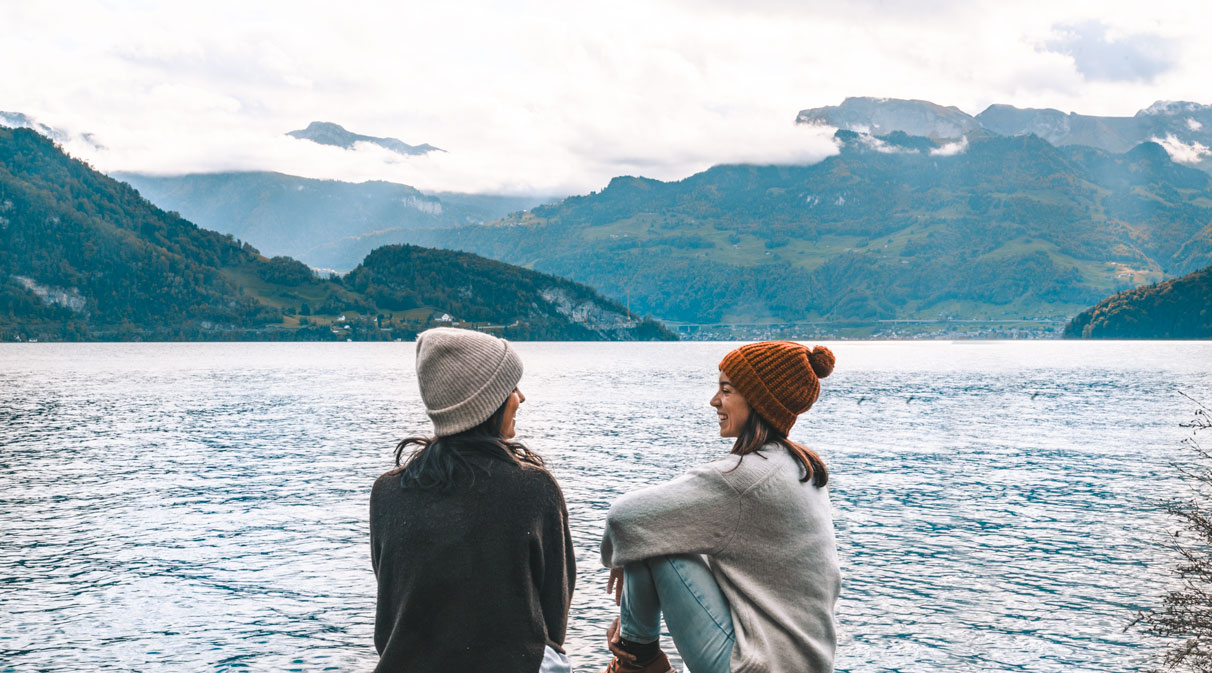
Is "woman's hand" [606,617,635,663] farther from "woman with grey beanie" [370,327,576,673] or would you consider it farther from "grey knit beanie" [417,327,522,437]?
"grey knit beanie" [417,327,522,437]

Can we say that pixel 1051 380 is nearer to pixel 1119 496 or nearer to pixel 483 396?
pixel 1119 496

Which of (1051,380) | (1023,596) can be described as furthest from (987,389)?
(1023,596)

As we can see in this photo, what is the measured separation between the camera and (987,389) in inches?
4331

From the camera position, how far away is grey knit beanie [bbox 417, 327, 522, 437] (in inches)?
183

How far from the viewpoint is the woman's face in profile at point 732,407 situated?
4848 mm

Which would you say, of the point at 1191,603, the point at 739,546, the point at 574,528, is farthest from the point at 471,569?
the point at 574,528

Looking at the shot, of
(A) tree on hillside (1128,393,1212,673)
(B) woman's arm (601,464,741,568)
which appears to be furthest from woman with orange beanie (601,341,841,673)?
(A) tree on hillside (1128,393,1212,673)

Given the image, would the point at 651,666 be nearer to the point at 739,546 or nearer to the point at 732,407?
the point at 739,546

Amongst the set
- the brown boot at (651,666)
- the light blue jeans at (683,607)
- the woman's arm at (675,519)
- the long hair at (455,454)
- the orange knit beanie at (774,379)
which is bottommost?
the brown boot at (651,666)

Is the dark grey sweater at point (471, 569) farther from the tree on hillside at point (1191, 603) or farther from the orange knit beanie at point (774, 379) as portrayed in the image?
the tree on hillside at point (1191, 603)

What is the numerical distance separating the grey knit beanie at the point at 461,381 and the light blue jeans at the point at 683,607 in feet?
3.44

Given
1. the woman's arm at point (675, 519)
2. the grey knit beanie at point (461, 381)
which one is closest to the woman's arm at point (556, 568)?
the woman's arm at point (675, 519)

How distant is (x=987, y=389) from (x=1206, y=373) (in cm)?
4563

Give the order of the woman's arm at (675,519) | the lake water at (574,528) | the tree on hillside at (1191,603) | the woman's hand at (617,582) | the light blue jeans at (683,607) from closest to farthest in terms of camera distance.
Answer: the woman's arm at (675,519) → the light blue jeans at (683,607) → the woman's hand at (617,582) → the tree on hillside at (1191,603) → the lake water at (574,528)
